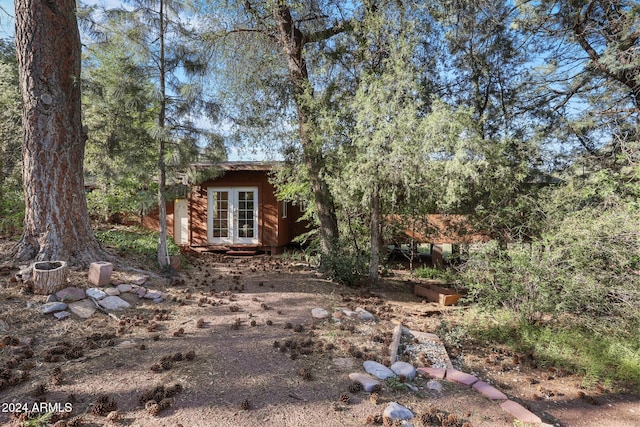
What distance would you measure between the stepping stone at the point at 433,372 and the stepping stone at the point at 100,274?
4062 millimetres

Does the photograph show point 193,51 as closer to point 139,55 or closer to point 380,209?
point 139,55

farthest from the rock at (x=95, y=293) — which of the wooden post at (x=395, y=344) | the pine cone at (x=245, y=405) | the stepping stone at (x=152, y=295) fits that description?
the wooden post at (x=395, y=344)

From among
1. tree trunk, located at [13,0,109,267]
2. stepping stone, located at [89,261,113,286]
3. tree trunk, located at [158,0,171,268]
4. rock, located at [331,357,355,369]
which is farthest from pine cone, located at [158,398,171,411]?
tree trunk, located at [158,0,171,268]

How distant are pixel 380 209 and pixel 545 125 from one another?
3146 millimetres

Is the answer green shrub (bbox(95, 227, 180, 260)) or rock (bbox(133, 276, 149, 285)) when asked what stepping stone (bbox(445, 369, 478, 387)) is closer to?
rock (bbox(133, 276, 149, 285))

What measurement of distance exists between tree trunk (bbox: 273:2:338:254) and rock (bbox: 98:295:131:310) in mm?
3535

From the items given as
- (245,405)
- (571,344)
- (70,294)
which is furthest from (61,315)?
(571,344)

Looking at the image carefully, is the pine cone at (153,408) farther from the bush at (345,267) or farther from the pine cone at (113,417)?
the bush at (345,267)

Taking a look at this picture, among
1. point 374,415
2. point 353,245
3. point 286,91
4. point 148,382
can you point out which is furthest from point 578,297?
point 286,91

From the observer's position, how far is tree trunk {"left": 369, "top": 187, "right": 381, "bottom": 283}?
5.94 meters

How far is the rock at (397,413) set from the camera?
2.24 metres

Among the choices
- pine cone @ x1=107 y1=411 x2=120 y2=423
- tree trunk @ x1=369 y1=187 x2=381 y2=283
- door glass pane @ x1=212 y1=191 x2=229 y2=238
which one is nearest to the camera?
pine cone @ x1=107 y1=411 x2=120 y2=423

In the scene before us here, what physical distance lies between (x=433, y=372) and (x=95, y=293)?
399 cm

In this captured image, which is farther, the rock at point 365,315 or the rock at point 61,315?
the rock at point 365,315
